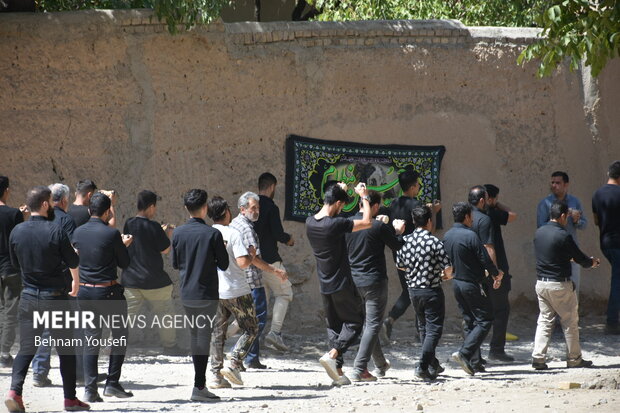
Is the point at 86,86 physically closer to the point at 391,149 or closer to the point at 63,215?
the point at 63,215

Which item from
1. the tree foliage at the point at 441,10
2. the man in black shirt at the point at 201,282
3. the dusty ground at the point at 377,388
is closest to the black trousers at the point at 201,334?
the man in black shirt at the point at 201,282

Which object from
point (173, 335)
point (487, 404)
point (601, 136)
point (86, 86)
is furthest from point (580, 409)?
point (86, 86)

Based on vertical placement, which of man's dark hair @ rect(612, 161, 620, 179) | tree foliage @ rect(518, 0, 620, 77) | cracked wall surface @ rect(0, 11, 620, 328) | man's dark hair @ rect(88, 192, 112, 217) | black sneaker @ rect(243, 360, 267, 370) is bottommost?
black sneaker @ rect(243, 360, 267, 370)

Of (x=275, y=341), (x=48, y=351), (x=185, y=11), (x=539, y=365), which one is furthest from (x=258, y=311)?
(x=185, y=11)

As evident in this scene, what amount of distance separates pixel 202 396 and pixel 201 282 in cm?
92

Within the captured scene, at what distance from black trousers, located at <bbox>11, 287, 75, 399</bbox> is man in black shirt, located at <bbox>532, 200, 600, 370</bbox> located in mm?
4428

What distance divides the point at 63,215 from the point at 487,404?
3.92 metres

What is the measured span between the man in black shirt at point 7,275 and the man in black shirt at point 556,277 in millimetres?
4830

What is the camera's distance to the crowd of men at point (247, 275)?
25.6 ft

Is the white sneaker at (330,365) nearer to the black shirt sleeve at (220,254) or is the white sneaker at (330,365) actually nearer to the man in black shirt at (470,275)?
the man in black shirt at (470,275)

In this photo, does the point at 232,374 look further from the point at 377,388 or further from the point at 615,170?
the point at 615,170

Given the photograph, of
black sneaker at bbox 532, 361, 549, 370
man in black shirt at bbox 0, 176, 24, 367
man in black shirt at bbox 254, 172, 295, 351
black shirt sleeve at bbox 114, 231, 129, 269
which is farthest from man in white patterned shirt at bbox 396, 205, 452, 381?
man in black shirt at bbox 0, 176, 24, 367

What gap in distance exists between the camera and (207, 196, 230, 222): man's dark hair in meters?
8.59

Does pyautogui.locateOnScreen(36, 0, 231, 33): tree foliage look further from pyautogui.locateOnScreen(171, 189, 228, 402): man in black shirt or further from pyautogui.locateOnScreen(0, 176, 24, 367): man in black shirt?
pyautogui.locateOnScreen(171, 189, 228, 402): man in black shirt
